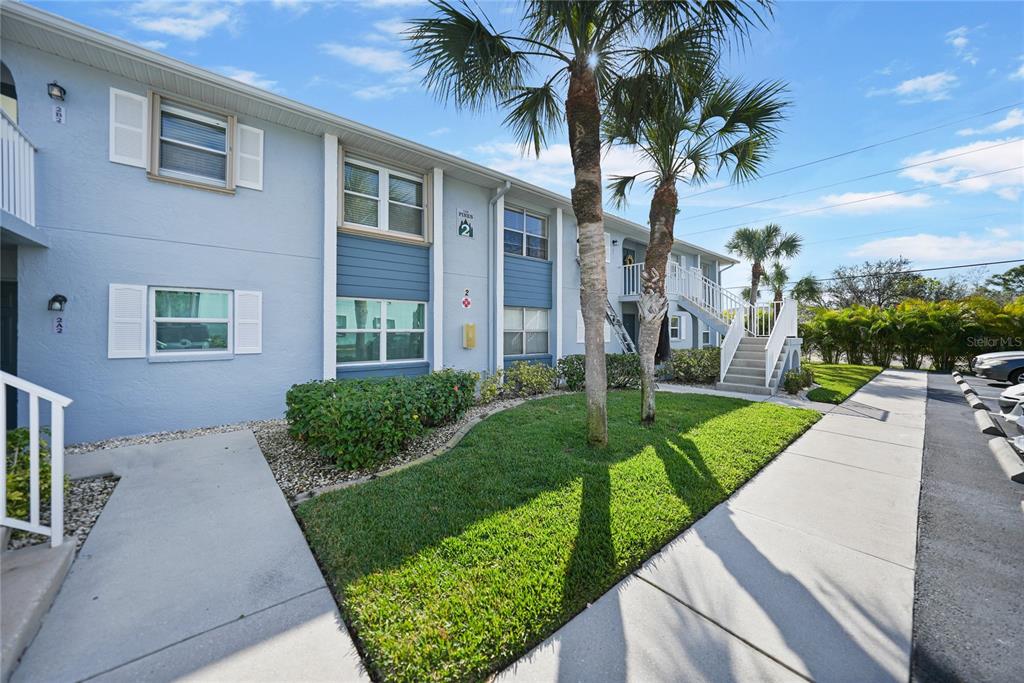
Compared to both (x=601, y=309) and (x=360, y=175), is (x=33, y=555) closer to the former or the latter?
(x=601, y=309)

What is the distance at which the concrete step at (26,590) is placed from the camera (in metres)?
1.95

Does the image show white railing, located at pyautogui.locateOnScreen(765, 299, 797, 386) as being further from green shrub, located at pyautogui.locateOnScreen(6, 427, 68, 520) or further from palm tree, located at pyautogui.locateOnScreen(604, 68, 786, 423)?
green shrub, located at pyautogui.locateOnScreen(6, 427, 68, 520)

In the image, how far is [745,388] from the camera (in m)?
10.3

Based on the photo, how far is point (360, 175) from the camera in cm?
814

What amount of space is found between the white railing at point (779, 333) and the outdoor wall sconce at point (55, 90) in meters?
14.9

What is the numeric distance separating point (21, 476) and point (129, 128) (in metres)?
5.72

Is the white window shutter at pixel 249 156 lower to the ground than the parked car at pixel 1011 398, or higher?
higher

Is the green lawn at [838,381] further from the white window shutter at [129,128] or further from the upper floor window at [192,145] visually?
the white window shutter at [129,128]

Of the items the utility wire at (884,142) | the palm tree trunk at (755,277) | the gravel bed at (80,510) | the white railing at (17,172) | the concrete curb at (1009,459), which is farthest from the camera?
the palm tree trunk at (755,277)

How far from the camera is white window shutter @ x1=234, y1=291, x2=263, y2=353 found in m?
6.71

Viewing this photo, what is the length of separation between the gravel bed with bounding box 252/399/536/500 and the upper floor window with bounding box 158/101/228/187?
178 inches

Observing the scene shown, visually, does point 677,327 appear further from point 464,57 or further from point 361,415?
point 361,415

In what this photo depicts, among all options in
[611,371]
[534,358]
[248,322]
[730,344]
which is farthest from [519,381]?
[730,344]
